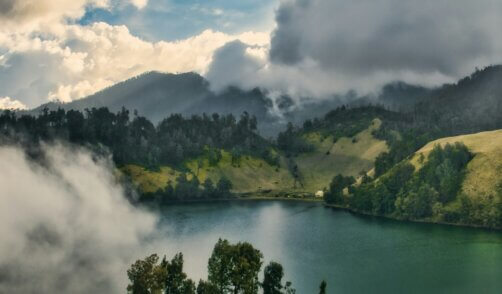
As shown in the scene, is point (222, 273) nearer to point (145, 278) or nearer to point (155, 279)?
point (155, 279)

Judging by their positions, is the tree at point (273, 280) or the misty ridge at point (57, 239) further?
the misty ridge at point (57, 239)

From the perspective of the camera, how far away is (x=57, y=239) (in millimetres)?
148875

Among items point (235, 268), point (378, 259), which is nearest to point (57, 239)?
point (235, 268)

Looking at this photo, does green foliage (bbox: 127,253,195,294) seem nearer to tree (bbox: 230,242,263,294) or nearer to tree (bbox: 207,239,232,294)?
tree (bbox: 207,239,232,294)

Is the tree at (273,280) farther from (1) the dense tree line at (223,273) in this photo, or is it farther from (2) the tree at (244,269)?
(2) the tree at (244,269)

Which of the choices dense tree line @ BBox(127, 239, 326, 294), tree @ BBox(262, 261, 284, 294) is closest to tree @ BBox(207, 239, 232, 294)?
dense tree line @ BBox(127, 239, 326, 294)

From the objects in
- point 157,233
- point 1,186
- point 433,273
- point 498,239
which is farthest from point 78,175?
point 498,239

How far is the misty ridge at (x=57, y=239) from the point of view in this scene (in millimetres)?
121562

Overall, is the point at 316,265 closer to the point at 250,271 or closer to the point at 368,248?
the point at 368,248

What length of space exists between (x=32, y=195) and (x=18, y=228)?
9.65 metres

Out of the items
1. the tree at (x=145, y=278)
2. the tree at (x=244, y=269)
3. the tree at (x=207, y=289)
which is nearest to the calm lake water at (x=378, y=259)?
the tree at (x=244, y=269)

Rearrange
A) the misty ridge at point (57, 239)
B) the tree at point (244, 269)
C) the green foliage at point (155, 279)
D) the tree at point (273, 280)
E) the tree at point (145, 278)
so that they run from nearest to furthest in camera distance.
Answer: the tree at point (145, 278), the green foliage at point (155, 279), the tree at point (244, 269), the tree at point (273, 280), the misty ridge at point (57, 239)

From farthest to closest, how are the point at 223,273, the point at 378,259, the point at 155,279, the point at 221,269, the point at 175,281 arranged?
the point at 378,259 < the point at 221,269 < the point at 223,273 < the point at 175,281 < the point at 155,279

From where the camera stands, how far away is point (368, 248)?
174m
